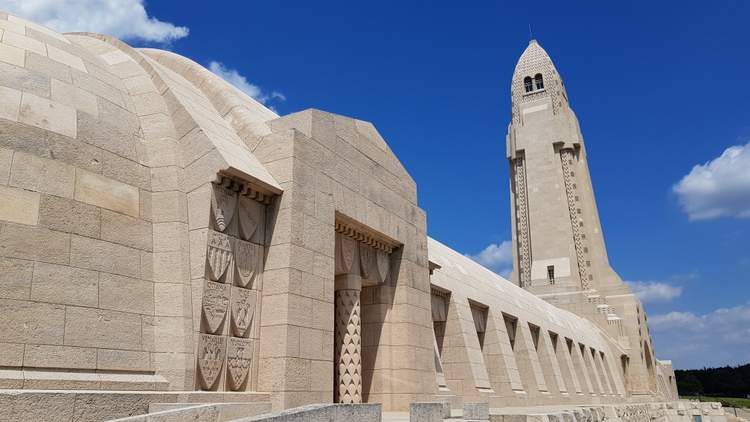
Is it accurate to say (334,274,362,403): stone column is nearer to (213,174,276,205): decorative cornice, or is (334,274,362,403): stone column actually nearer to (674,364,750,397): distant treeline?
(213,174,276,205): decorative cornice

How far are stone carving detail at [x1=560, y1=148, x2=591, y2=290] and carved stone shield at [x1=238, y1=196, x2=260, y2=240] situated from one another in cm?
4104

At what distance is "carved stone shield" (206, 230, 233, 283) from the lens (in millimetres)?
7961

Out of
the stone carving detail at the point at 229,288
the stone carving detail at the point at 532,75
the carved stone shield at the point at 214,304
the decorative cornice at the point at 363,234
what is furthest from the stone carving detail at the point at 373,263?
the stone carving detail at the point at 532,75

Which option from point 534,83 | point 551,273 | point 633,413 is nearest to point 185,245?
point 633,413

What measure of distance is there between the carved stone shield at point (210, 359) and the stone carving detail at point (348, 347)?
3.13 metres

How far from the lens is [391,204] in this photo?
12.2 m

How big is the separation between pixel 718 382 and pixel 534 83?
78.4 m

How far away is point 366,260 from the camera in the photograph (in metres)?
11.6

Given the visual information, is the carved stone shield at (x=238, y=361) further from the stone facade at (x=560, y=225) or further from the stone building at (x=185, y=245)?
the stone facade at (x=560, y=225)

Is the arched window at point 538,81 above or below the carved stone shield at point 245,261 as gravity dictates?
above

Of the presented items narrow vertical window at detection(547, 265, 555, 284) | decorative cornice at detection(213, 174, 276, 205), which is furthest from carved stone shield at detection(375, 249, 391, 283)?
narrow vertical window at detection(547, 265, 555, 284)

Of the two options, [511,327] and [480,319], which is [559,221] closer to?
[511,327]

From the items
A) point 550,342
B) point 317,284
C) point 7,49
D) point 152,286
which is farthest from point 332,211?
point 550,342

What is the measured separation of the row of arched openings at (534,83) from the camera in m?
51.5
